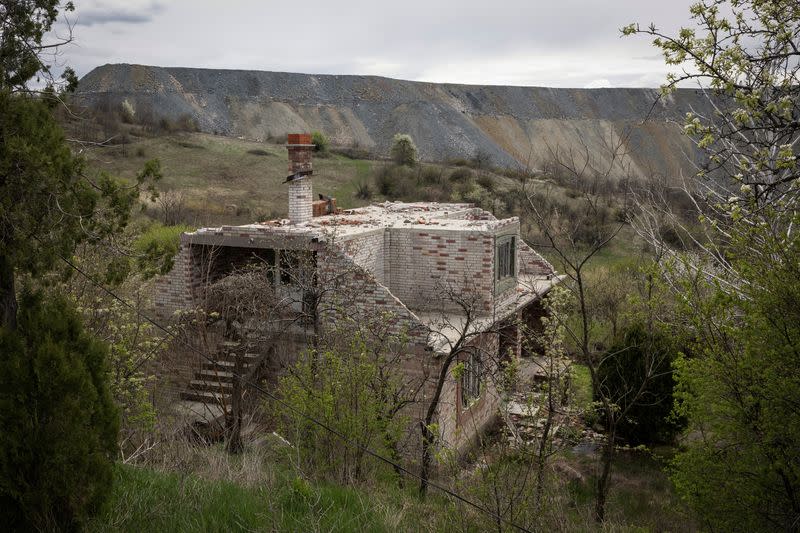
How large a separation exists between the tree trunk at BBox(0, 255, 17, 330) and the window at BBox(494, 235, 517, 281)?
11.7 m

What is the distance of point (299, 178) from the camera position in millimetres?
17797

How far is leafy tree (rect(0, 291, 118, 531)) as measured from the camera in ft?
17.8

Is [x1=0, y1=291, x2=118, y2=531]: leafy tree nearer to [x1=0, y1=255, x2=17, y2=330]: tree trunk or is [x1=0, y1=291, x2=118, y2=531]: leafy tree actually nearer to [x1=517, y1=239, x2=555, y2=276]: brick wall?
[x1=0, y1=255, x2=17, y2=330]: tree trunk

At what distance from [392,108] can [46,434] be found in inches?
2917

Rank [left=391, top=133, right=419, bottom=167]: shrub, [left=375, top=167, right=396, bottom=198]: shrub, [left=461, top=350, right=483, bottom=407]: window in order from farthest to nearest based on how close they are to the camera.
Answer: [left=391, top=133, right=419, bottom=167]: shrub, [left=375, top=167, right=396, bottom=198]: shrub, [left=461, top=350, right=483, bottom=407]: window

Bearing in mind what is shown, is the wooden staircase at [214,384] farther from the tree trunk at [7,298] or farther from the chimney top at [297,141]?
the tree trunk at [7,298]

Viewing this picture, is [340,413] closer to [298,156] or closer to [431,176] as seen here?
[298,156]

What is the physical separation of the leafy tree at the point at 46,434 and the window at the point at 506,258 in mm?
11854

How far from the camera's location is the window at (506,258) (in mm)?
17047

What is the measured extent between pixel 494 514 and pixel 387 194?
136 feet

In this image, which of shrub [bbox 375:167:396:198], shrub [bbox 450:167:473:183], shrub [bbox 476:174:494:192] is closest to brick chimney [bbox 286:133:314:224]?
shrub [bbox 375:167:396:198]

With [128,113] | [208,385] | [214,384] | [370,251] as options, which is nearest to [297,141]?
[370,251]

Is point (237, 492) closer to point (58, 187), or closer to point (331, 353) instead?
point (58, 187)

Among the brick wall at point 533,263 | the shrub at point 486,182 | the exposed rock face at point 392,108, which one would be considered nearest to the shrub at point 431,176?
the shrub at point 486,182
